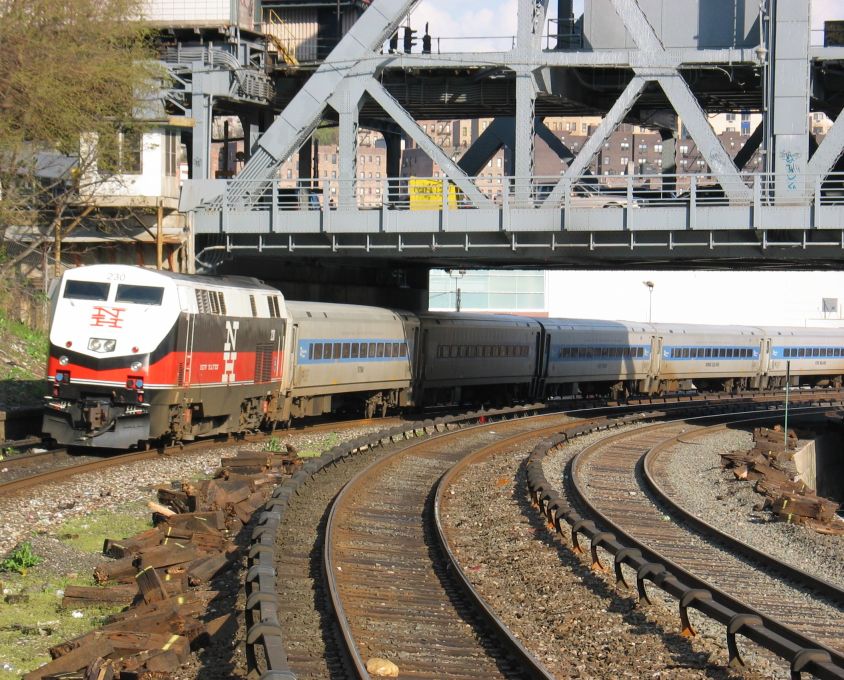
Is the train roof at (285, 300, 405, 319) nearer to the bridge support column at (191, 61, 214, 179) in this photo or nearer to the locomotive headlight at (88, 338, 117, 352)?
the bridge support column at (191, 61, 214, 179)

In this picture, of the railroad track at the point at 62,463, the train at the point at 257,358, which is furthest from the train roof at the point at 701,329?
the railroad track at the point at 62,463

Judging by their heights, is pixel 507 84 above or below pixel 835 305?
above

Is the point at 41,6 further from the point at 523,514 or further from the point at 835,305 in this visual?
the point at 835,305

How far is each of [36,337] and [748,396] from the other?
2951cm

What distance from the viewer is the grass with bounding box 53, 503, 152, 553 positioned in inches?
537

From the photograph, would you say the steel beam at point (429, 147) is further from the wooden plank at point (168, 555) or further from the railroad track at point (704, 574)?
the wooden plank at point (168, 555)

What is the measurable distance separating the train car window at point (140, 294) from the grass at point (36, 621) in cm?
895

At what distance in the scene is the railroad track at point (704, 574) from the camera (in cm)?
935

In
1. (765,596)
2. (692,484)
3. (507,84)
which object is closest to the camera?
(765,596)

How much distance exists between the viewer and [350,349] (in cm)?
2959

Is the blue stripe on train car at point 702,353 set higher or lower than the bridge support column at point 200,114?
lower

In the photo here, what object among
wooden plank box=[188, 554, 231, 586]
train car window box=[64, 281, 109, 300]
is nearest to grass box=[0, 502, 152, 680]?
wooden plank box=[188, 554, 231, 586]

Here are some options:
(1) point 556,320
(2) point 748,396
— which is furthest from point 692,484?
(2) point 748,396

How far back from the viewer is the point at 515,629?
404 inches
